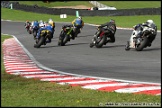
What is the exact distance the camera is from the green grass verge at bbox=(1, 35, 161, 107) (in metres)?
6.71

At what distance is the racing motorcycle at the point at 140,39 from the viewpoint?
17.8 meters

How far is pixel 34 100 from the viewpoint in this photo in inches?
280

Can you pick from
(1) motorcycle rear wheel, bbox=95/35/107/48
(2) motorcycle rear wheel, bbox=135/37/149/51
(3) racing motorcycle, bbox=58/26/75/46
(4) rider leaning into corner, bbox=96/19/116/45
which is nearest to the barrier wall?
(3) racing motorcycle, bbox=58/26/75/46

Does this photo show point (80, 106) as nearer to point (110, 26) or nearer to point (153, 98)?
point (153, 98)

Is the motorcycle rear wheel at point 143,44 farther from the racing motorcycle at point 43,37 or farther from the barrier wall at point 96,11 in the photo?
the barrier wall at point 96,11

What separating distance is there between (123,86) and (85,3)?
69040mm

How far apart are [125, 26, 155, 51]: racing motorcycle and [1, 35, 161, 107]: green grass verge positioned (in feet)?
29.3

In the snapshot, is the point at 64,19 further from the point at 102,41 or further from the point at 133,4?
the point at 102,41

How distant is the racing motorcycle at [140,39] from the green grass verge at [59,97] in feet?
29.3

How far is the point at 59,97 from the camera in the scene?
24.4 ft

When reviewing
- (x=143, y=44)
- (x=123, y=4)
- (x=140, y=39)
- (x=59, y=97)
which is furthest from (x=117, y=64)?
(x=123, y=4)

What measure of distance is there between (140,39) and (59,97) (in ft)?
37.0

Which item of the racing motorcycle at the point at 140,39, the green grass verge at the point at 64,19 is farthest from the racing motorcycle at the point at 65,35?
the green grass verge at the point at 64,19

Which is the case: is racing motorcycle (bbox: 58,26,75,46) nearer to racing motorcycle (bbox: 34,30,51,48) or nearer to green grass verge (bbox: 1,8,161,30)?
racing motorcycle (bbox: 34,30,51,48)
